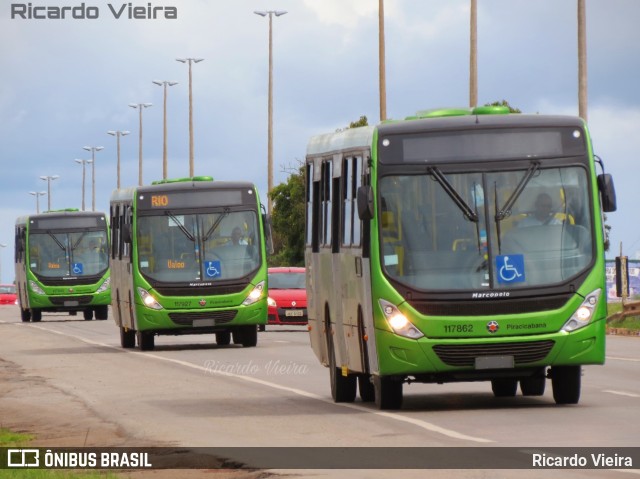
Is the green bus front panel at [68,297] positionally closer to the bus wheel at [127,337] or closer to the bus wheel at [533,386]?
the bus wheel at [127,337]

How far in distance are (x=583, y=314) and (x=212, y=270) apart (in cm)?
1798

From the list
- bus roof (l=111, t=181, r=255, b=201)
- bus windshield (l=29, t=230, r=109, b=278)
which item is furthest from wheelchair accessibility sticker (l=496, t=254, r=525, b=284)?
bus windshield (l=29, t=230, r=109, b=278)

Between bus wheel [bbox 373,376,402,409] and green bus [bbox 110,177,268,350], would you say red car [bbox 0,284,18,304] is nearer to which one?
green bus [bbox 110,177,268,350]

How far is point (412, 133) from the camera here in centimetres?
1877

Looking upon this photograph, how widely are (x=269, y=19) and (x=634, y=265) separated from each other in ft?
87.1

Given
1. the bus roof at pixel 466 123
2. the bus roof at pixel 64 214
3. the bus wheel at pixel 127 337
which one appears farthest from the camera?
the bus roof at pixel 64 214

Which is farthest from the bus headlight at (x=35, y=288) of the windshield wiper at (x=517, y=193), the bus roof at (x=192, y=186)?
the windshield wiper at (x=517, y=193)

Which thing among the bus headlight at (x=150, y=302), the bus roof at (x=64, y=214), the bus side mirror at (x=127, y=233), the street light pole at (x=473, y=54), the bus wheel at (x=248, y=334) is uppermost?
the street light pole at (x=473, y=54)

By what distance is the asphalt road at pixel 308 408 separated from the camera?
1543 cm

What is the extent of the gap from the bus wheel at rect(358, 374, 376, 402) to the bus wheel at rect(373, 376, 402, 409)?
1.37 meters

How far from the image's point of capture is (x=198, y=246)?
35.7m

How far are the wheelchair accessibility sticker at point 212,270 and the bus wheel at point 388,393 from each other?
54.9ft

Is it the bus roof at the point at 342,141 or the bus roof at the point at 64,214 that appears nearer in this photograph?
the bus roof at the point at 342,141

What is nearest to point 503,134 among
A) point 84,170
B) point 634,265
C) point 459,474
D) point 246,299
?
point 459,474
